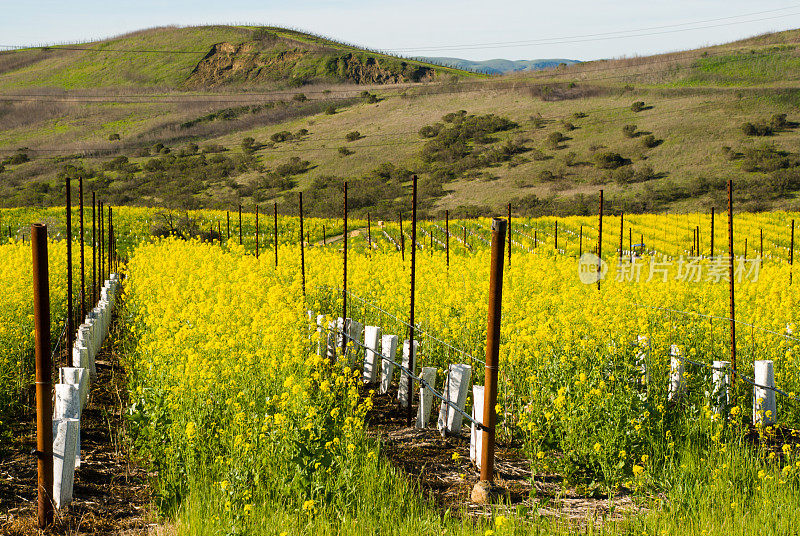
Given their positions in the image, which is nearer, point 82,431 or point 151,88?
point 82,431

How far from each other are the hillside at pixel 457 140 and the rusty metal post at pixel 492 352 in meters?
51.0

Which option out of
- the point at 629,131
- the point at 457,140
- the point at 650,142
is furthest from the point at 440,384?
the point at 457,140

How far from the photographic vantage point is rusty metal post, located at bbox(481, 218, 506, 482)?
514 cm

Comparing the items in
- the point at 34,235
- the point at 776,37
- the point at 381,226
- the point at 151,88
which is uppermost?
the point at 776,37

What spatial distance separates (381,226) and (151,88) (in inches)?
3627

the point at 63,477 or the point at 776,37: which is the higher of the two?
the point at 776,37

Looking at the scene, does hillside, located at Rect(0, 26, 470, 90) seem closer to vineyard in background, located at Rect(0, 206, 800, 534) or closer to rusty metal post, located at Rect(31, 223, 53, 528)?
vineyard in background, located at Rect(0, 206, 800, 534)

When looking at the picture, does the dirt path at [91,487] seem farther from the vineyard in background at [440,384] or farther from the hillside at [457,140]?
the hillside at [457,140]

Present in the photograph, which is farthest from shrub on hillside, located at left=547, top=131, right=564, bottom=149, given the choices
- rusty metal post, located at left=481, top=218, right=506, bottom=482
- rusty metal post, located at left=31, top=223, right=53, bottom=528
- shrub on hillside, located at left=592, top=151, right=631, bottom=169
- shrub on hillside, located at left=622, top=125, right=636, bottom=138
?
rusty metal post, located at left=31, top=223, right=53, bottom=528

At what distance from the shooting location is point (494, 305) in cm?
521

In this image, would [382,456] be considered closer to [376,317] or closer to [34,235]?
[34,235]

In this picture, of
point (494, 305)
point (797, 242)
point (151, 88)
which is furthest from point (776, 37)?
point (494, 305)

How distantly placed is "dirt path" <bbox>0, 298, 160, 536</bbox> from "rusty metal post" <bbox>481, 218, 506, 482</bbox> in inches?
94.3

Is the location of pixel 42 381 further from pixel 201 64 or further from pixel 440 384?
pixel 201 64
